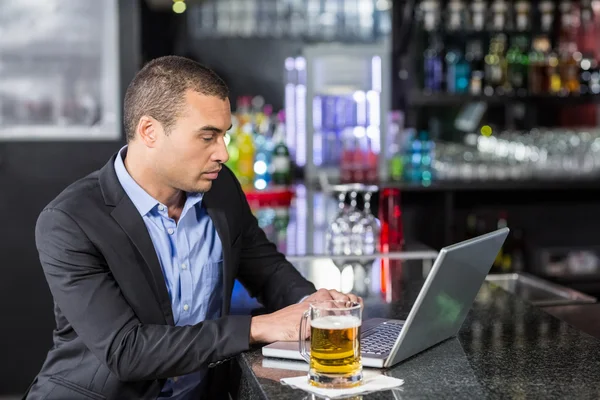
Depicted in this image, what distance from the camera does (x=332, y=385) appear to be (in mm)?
1624

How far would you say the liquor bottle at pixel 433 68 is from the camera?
6316mm

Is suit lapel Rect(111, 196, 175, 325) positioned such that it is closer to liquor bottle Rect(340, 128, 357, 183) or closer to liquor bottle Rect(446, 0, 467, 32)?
liquor bottle Rect(340, 128, 357, 183)

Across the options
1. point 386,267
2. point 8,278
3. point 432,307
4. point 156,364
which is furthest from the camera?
point 8,278

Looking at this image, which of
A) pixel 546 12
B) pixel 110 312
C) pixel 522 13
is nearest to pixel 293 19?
pixel 522 13

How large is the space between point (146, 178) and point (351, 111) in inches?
173

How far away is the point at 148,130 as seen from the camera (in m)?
2.12

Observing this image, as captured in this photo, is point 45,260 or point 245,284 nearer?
point 45,260

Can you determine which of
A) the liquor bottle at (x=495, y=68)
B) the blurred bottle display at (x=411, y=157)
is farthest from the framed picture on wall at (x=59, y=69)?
the liquor bottle at (x=495, y=68)

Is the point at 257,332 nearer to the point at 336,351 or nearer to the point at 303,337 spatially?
the point at 303,337

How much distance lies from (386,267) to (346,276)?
0.24 metres

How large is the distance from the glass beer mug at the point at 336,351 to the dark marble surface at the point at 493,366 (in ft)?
0.18

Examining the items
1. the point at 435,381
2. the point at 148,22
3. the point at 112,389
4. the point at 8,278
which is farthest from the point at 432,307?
the point at 148,22

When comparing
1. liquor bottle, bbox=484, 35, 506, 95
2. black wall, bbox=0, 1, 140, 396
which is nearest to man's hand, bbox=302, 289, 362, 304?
black wall, bbox=0, 1, 140, 396

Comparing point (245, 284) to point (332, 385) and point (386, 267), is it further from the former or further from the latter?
point (332, 385)
